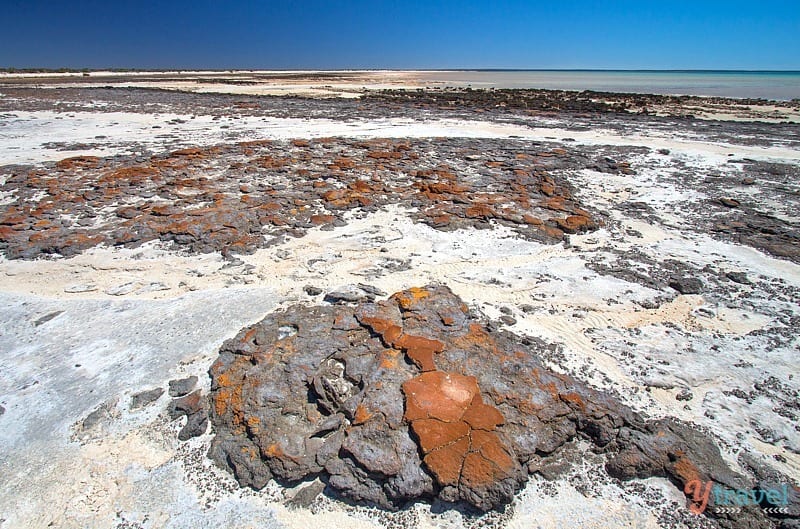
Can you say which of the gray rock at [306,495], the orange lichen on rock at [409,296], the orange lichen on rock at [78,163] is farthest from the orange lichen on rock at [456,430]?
the orange lichen on rock at [78,163]

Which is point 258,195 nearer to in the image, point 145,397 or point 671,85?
point 145,397

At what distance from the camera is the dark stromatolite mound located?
2018mm

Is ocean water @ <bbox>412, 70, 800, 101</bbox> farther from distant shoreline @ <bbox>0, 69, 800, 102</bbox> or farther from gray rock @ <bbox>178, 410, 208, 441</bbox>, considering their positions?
gray rock @ <bbox>178, 410, 208, 441</bbox>

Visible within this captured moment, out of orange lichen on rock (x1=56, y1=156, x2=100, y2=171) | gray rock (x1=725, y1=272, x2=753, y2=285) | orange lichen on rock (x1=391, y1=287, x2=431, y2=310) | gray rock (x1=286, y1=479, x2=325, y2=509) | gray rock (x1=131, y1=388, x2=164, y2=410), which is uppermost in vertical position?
orange lichen on rock (x1=56, y1=156, x2=100, y2=171)

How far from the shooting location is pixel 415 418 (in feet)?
7.35

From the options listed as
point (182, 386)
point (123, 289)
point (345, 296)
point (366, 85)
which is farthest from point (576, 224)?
point (366, 85)

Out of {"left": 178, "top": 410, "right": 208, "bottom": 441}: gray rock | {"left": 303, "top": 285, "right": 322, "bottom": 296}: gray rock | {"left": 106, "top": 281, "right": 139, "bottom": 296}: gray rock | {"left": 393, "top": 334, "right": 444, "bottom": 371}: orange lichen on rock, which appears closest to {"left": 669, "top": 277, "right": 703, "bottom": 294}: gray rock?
{"left": 393, "top": 334, "right": 444, "bottom": 371}: orange lichen on rock

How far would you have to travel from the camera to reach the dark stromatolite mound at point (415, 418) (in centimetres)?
202

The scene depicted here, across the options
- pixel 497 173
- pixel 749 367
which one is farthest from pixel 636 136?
pixel 749 367

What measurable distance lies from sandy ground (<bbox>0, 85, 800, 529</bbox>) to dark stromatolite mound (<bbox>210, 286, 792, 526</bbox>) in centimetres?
12

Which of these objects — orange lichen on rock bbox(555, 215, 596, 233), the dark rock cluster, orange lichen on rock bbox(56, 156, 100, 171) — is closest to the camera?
the dark rock cluster

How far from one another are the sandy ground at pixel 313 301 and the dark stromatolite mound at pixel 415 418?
4.5 inches

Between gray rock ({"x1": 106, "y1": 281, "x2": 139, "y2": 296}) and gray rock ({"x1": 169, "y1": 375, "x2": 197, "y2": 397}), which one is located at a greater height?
gray rock ({"x1": 106, "y1": 281, "x2": 139, "y2": 296})

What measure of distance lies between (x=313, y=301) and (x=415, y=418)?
1628 millimetres
